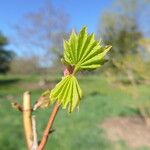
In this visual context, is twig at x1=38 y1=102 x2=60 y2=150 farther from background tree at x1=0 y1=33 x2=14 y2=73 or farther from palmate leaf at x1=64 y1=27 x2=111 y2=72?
background tree at x1=0 y1=33 x2=14 y2=73

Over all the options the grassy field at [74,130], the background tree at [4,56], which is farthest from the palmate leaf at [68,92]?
the background tree at [4,56]

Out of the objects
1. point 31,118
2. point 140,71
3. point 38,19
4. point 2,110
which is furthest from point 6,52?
point 31,118

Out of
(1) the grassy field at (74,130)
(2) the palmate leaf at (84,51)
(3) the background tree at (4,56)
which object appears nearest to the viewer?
(2) the palmate leaf at (84,51)

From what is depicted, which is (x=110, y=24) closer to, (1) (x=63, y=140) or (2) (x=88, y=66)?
(1) (x=63, y=140)

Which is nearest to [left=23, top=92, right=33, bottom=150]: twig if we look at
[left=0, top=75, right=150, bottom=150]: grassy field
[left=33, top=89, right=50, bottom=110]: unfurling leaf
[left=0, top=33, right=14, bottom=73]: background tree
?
[left=33, top=89, right=50, bottom=110]: unfurling leaf

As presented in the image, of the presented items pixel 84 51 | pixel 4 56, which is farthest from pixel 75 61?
pixel 4 56

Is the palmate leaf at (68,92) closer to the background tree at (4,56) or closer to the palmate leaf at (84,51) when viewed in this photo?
the palmate leaf at (84,51)
